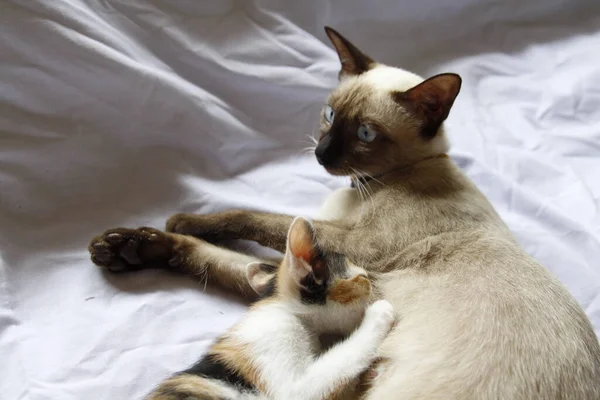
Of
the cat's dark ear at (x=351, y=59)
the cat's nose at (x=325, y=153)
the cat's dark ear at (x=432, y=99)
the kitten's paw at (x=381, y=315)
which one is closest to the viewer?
the kitten's paw at (x=381, y=315)

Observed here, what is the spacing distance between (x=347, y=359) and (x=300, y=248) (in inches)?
9.5

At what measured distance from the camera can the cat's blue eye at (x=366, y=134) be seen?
4.91ft

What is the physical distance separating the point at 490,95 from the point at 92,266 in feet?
4.90

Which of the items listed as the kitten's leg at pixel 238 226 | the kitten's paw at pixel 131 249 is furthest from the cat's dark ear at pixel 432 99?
the kitten's paw at pixel 131 249

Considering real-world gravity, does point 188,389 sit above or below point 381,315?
below

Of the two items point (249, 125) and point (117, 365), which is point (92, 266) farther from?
point (249, 125)

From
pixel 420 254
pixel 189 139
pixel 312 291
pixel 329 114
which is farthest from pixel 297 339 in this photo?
pixel 189 139

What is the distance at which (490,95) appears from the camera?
2.09 metres

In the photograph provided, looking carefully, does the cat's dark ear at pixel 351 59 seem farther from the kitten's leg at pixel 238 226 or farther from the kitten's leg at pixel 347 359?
the kitten's leg at pixel 347 359

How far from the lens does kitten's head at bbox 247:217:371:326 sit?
1.18 metres


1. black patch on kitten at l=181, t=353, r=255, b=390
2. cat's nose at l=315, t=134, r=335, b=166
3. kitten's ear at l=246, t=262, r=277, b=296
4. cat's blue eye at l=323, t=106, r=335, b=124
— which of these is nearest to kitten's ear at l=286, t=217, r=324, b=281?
kitten's ear at l=246, t=262, r=277, b=296

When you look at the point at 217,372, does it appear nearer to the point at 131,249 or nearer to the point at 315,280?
the point at 315,280

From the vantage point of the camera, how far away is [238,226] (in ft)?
5.08

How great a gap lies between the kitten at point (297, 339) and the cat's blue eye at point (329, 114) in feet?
1.58
